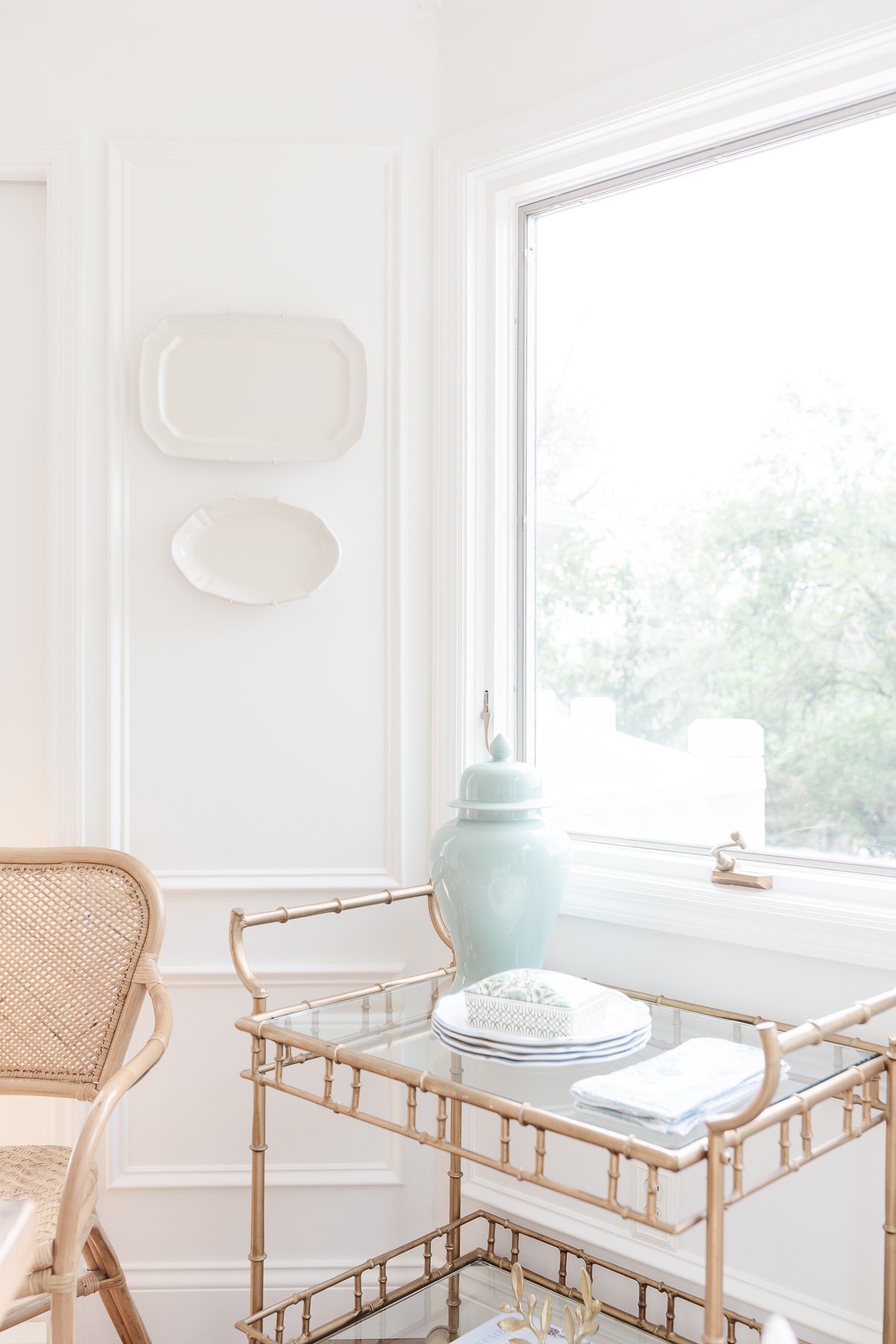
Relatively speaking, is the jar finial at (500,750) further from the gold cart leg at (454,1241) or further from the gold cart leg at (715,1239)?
the gold cart leg at (715,1239)

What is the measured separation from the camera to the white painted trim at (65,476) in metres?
2.14

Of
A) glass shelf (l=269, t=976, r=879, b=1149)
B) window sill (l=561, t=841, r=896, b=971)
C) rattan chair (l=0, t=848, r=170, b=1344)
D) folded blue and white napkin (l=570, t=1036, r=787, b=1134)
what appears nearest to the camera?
folded blue and white napkin (l=570, t=1036, r=787, b=1134)

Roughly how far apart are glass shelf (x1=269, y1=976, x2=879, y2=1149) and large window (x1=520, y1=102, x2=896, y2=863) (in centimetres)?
34

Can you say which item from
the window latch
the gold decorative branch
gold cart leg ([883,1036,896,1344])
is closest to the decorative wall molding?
the gold decorative branch

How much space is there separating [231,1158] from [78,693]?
977 mm

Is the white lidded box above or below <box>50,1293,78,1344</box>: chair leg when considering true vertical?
above

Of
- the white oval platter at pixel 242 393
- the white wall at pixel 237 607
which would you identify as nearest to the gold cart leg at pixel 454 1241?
the white wall at pixel 237 607

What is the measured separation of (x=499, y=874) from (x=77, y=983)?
84 cm

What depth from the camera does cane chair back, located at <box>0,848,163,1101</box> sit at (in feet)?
6.19

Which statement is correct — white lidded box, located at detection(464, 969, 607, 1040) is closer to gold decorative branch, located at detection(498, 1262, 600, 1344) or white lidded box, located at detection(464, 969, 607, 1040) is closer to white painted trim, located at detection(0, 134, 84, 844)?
gold decorative branch, located at detection(498, 1262, 600, 1344)

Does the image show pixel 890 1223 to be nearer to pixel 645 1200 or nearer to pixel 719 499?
pixel 645 1200

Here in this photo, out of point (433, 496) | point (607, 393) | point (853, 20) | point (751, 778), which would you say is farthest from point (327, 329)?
point (751, 778)

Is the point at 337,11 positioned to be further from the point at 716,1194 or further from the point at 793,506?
the point at 716,1194

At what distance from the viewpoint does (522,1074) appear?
55.7 inches
